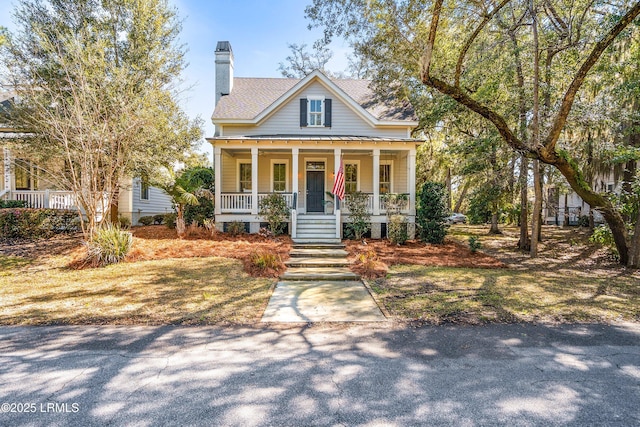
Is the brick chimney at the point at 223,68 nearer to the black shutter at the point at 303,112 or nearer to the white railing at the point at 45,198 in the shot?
the black shutter at the point at 303,112

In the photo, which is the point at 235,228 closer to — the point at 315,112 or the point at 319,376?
the point at 315,112

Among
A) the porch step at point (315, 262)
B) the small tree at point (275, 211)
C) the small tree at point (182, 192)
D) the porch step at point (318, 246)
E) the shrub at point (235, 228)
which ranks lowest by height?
the porch step at point (315, 262)

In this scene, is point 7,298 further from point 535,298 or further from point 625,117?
point 625,117

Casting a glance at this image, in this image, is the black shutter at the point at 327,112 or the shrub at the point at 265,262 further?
the black shutter at the point at 327,112

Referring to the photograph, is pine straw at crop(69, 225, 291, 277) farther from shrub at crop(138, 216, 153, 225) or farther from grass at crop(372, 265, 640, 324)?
shrub at crop(138, 216, 153, 225)

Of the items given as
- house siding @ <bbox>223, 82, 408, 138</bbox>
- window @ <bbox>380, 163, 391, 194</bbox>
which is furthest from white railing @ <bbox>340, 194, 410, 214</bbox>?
house siding @ <bbox>223, 82, 408, 138</bbox>

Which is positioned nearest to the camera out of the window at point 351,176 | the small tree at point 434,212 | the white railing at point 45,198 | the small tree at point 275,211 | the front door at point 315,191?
the small tree at point 434,212

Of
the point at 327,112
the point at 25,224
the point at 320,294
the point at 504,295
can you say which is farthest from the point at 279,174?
the point at 504,295

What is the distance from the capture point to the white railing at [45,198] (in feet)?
46.1

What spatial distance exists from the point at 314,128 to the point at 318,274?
873 cm

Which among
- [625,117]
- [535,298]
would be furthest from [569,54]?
[535,298]

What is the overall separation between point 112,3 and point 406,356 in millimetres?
15081

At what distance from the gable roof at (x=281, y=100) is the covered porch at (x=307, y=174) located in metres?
1.58

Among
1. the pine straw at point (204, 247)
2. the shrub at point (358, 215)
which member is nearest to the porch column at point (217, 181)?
the pine straw at point (204, 247)
